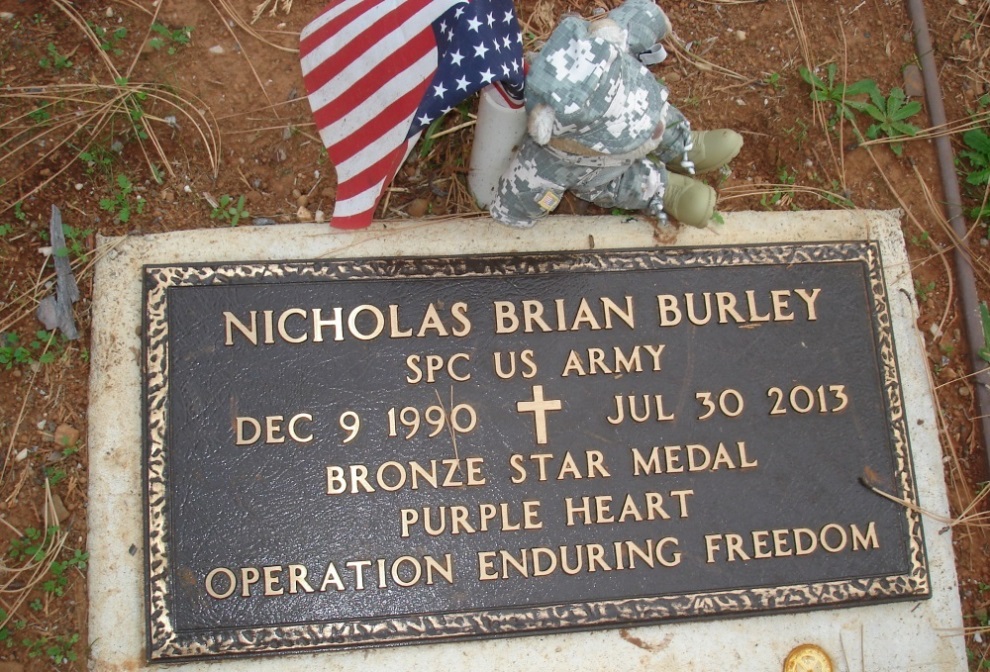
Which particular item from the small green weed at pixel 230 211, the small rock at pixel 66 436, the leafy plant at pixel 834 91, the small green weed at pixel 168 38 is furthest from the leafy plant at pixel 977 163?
the small rock at pixel 66 436

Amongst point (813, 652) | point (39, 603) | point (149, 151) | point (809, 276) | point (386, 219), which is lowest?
point (813, 652)

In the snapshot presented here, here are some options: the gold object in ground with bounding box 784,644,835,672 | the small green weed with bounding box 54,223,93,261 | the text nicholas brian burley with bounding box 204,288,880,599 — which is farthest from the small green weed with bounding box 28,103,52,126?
the gold object in ground with bounding box 784,644,835,672

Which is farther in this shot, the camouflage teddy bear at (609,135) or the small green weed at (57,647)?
the small green weed at (57,647)

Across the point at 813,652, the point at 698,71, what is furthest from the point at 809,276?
the point at 813,652

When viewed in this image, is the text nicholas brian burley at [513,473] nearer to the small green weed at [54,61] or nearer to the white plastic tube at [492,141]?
the white plastic tube at [492,141]

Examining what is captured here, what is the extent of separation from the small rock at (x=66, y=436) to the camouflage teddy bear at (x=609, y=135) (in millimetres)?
1685

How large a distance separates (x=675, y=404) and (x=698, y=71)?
57.2 inches

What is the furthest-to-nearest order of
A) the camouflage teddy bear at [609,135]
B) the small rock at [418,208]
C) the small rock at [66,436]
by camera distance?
the small rock at [418,208] < the small rock at [66,436] < the camouflage teddy bear at [609,135]

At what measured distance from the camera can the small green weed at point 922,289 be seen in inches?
120

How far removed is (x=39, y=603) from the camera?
258cm

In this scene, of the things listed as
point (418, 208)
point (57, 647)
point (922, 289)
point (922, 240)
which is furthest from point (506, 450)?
point (922, 240)

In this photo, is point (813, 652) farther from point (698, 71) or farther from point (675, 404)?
point (698, 71)

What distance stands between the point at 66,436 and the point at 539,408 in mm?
1682

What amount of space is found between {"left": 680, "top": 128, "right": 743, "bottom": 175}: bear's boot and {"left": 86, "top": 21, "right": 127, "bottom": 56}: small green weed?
2242mm
